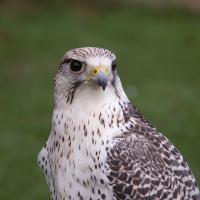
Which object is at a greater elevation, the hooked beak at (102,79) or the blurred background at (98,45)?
the hooked beak at (102,79)

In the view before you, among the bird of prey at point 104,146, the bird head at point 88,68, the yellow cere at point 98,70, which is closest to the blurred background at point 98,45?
the bird of prey at point 104,146

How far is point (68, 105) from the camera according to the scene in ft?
15.3

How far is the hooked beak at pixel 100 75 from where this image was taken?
14.4 feet

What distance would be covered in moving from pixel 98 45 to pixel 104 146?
7.50m

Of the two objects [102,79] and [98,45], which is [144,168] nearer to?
[102,79]

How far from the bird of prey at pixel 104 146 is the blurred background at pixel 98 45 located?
2.77 meters

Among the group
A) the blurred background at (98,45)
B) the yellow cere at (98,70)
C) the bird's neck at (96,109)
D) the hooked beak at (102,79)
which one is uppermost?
the yellow cere at (98,70)

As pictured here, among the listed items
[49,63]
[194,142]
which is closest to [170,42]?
[49,63]

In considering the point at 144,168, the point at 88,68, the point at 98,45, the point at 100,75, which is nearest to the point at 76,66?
the point at 88,68

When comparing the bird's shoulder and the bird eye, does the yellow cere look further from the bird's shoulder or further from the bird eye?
the bird's shoulder

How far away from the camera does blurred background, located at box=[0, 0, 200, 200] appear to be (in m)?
8.46

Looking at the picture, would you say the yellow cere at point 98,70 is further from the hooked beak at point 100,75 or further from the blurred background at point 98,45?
the blurred background at point 98,45

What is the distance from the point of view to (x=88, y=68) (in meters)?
4.52

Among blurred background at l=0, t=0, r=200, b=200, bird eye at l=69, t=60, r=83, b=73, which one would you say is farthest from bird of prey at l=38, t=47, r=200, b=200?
blurred background at l=0, t=0, r=200, b=200
